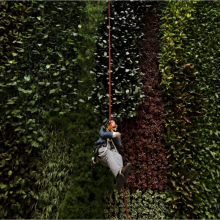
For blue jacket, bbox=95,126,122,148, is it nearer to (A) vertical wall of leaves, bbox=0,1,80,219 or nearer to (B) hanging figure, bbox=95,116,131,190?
(B) hanging figure, bbox=95,116,131,190

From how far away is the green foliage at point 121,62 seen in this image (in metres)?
3.82

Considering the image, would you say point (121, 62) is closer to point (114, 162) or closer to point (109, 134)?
point (109, 134)

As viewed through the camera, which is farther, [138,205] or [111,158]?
[138,205]

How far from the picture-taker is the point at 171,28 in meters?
4.81

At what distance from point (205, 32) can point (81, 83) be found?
3718 millimetres

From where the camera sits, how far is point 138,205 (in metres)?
3.58

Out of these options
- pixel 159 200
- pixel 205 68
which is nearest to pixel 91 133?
pixel 159 200

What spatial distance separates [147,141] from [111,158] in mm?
1424

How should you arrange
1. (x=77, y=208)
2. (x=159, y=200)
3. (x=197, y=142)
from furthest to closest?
(x=197, y=142)
(x=159, y=200)
(x=77, y=208)

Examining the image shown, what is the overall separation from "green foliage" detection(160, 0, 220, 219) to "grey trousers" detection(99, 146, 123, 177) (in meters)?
1.57

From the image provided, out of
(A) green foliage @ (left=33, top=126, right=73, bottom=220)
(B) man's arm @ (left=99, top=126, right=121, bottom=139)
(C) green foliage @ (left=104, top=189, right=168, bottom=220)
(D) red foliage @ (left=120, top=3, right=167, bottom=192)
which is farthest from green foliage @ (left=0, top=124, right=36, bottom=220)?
(D) red foliage @ (left=120, top=3, right=167, bottom=192)

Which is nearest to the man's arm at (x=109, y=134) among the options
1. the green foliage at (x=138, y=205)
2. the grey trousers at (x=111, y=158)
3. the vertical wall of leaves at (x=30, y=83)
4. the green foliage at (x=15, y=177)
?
the grey trousers at (x=111, y=158)

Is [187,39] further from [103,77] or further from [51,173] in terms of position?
[51,173]

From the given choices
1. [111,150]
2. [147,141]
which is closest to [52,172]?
[111,150]
